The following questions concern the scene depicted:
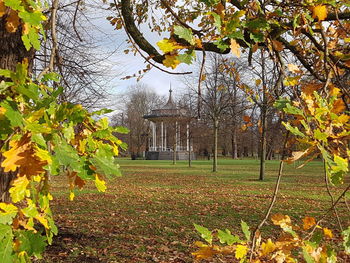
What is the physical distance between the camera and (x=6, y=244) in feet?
3.32

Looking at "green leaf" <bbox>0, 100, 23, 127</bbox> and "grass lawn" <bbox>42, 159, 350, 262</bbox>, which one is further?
"grass lawn" <bbox>42, 159, 350, 262</bbox>

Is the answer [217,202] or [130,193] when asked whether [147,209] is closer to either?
[217,202]

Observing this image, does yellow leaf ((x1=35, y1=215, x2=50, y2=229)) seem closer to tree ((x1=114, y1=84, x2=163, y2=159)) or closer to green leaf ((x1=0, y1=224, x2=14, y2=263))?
green leaf ((x1=0, y1=224, x2=14, y2=263))

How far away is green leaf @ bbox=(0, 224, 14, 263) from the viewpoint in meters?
Result: 0.99

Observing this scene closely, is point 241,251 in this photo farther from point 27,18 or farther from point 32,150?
point 27,18

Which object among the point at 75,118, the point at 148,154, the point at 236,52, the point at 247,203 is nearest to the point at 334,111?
the point at 236,52

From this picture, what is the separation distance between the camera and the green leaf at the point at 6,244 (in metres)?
0.99

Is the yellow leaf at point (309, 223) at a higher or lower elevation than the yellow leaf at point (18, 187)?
lower

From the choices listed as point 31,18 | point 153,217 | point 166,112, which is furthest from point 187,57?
point 166,112

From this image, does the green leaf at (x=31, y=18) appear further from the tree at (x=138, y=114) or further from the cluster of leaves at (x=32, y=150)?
the tree at (x=138, y=114)

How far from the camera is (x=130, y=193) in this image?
11539mm

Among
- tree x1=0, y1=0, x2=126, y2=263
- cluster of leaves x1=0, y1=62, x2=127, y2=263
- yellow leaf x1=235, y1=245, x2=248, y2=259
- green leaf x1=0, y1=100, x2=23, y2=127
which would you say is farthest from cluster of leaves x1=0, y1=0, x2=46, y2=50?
yellow leaf x1=235, y1=245, x2=248, y2=259

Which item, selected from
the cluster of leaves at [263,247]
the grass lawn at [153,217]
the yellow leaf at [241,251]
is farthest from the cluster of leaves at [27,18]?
the grass lawn at [153,217]

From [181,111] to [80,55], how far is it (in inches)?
929
